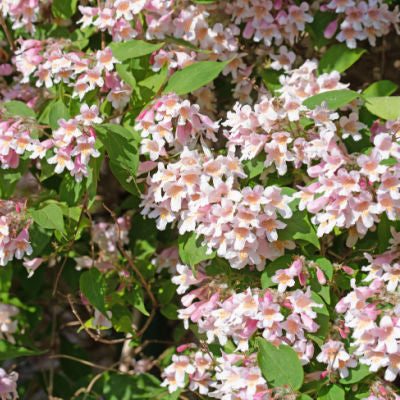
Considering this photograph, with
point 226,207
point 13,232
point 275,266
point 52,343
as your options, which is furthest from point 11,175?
point 52,343

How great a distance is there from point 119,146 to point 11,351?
2.81 ft

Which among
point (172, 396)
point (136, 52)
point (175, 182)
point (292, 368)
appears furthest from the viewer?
point (172, 396)

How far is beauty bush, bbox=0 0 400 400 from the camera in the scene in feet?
4.64

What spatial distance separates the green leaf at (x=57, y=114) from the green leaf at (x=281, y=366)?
0.80 meters

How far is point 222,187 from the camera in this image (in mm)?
1422

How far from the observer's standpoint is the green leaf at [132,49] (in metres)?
1.59

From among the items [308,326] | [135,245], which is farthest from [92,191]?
[308,326]

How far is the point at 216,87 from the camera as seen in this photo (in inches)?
83.9

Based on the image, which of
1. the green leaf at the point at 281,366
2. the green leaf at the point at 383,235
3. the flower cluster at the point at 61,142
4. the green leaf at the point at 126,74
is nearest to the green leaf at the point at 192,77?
the green leaf at the point at 126,74

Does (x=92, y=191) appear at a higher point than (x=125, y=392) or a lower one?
higher

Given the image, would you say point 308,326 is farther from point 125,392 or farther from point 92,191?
point 125,392

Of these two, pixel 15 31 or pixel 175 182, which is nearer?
pixel 175 182

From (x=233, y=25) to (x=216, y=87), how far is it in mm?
254

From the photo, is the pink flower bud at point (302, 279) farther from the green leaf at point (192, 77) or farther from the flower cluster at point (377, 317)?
the green leaf at point (192, 77)
